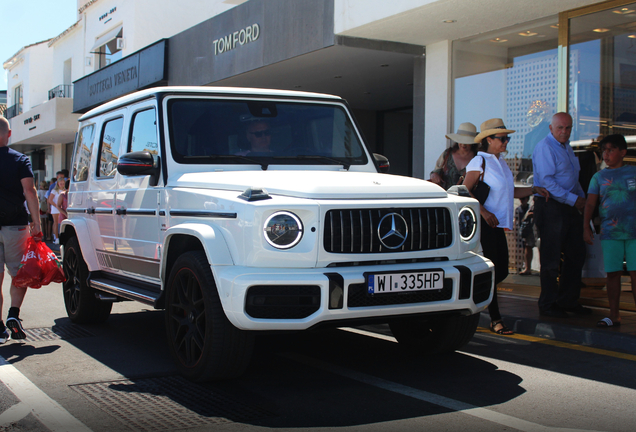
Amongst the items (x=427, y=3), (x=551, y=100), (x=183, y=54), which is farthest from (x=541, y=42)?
(x=183, y=54)

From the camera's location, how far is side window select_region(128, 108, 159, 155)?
17.3 ft

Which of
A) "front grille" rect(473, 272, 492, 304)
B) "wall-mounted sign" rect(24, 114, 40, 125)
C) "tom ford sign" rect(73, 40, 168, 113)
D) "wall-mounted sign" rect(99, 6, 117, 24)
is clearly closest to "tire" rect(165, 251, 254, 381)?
"front grille" rect(473, 272, 492, 304)

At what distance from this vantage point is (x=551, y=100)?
8820 mm

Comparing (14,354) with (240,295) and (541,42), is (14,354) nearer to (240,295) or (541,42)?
(240,295)

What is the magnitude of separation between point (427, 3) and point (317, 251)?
536 centimetres

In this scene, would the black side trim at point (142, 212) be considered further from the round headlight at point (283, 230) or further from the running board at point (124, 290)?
the round headlight at point (283, 230)

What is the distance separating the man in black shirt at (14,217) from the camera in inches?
229

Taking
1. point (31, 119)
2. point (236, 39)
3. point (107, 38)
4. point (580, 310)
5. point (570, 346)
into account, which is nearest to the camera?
point (570, 346)

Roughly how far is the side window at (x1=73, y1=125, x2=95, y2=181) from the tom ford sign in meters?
9.10

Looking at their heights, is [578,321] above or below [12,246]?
below

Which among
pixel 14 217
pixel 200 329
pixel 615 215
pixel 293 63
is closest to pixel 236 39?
pixel 293 63

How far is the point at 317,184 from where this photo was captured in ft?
13.5

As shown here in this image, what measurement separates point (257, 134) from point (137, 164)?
96 cm

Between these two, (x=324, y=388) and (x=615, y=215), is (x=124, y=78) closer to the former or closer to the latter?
(x=615, y=215)
